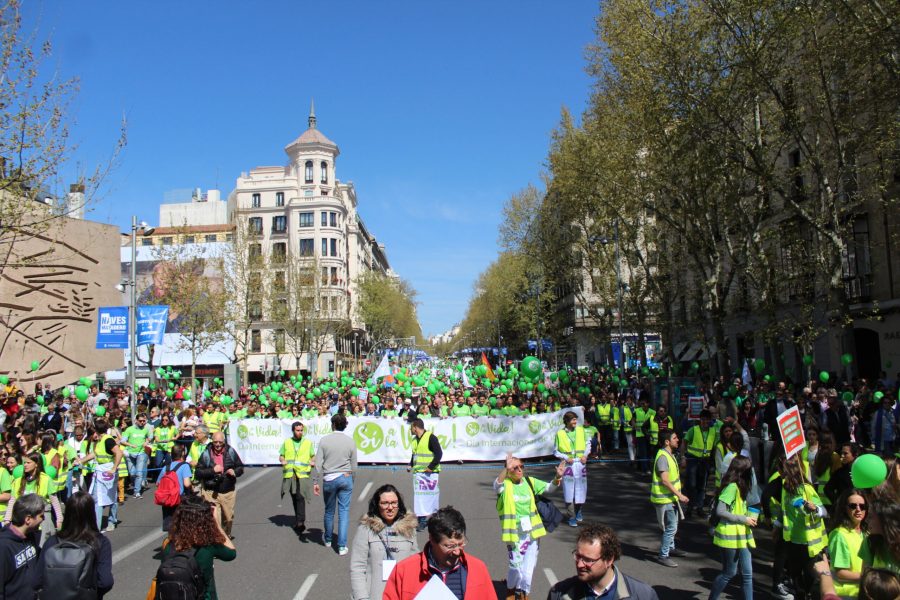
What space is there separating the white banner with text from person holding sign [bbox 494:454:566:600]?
10075 millimetres

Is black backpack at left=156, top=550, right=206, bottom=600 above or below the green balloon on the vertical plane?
below

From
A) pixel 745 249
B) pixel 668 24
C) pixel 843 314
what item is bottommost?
pixel 843 314

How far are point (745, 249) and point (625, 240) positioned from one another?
10.9 metres

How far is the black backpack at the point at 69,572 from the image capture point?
4859 mm

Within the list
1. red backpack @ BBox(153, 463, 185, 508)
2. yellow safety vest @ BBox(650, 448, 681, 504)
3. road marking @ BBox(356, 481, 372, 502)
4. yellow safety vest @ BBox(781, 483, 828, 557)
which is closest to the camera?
yellow safety vest @ BBox(781, 483, 828, 557)

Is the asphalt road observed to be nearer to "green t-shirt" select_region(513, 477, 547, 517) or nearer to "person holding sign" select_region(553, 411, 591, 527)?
"person holding sign" select_region(553, 411, 591, 527)

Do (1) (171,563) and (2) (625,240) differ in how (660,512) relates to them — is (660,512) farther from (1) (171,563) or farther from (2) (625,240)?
(2) (625,240)

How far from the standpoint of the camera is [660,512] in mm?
9000

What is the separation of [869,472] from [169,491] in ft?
23.8

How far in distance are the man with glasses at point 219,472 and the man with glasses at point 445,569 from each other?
18.1 feet

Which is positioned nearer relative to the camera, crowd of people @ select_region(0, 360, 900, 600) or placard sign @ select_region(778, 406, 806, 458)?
crowd of people @ select_region(0, 360, 900, 600)

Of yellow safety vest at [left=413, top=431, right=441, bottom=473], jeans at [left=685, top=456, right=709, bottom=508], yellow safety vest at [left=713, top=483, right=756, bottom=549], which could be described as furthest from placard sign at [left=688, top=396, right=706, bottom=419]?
yellow safety vest at [left=713, top=483, right=756, bottom=549]

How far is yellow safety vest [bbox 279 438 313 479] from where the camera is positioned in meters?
10.6

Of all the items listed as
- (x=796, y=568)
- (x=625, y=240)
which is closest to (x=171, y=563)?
(x=796, y=568)
